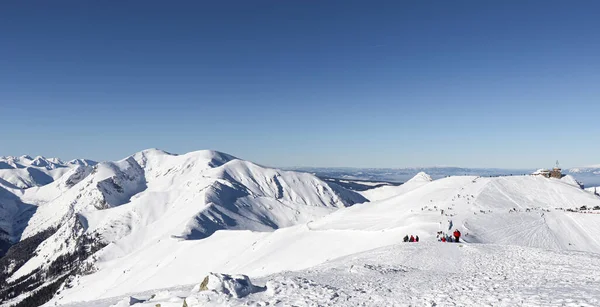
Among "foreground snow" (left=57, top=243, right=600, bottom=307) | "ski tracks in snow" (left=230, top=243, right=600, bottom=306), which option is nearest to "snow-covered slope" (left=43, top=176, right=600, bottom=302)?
"ski tracks in snow" (left=230, top=243, right=600, bottom=306)

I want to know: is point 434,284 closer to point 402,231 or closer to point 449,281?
point 449,281

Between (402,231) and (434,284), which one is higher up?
(434,284)

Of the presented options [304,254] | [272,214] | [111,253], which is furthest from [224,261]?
[272,214]

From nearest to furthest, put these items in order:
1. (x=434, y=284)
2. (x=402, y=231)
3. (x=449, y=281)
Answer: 1. (x=434, y=284)
2. (x=449, y=281)
3. (x=402, y=231)

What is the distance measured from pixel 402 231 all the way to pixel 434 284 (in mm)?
29048

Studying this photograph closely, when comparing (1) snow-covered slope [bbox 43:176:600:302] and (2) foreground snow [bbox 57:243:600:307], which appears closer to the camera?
(2) foreground snow [bbox 57:243:600:307]

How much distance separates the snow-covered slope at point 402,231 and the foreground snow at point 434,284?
16091 mm

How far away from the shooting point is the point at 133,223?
636 feet

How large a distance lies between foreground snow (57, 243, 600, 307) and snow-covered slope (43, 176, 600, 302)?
16.1 m

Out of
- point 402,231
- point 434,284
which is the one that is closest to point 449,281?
point 434,284

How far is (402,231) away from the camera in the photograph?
1849 inches

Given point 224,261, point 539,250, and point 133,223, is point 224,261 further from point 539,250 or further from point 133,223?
point 133,223

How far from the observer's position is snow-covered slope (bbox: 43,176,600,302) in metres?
46.2

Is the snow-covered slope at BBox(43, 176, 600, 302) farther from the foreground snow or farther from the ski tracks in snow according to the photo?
the foreground snow
